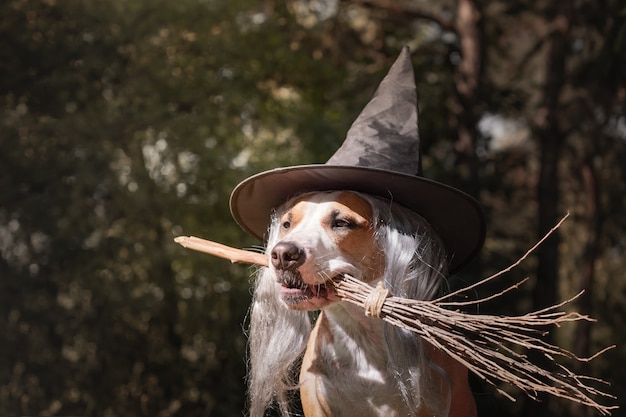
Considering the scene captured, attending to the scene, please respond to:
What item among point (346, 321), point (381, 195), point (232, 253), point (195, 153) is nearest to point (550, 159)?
point (195, 153)

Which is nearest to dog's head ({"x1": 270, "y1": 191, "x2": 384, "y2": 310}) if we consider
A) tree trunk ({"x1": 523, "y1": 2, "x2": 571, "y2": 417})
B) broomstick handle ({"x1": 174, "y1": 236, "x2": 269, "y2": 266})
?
broomstick handle ({"x1": 174, "y1": 236, "x2": 269, "y2": 266})

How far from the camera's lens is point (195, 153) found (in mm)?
6652

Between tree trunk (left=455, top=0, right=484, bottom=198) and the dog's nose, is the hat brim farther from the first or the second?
tree trunk (left=455, top=0, right=484, bottom=198)

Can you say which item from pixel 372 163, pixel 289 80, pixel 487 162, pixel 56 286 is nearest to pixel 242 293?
pixel 56 286

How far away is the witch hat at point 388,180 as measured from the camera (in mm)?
3111

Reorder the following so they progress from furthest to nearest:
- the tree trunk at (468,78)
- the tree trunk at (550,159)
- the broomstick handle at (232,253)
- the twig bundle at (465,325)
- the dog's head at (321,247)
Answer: the tree trunk at (468,78)
the tree trunk at (550,159)
the broomstick handle at (232,253)
the dog's head at (321,247)
the twig bundle at (465,325)

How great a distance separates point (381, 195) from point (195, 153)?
145 inches

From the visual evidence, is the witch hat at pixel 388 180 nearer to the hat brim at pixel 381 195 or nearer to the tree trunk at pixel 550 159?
the hat brim at pixel 381 195

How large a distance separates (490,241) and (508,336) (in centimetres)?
525

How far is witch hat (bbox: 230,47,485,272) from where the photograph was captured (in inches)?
122

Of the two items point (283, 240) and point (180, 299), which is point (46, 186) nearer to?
point (180, 299)

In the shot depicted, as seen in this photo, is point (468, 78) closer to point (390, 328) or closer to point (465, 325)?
point (390, 328)

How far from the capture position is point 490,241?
7961 millimetres

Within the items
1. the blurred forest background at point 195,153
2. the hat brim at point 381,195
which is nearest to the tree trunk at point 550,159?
the blurred forest background at point 195,153
